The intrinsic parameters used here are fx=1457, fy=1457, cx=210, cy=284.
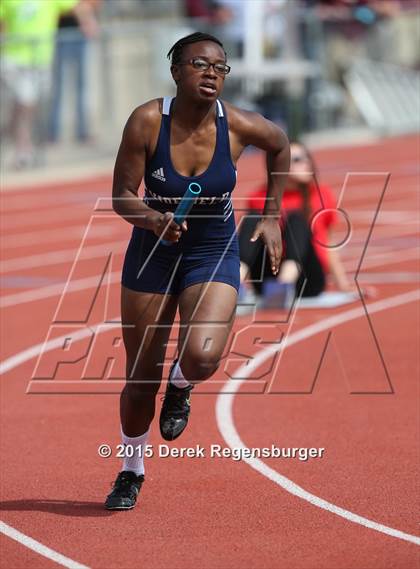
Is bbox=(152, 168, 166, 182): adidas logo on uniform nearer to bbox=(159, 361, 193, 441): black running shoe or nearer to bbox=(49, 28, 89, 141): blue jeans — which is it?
bbox=(159, 361, 193, 441): black running shoe

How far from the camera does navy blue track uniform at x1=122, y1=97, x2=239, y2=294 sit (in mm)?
6008

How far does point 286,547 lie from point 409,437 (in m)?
2.01

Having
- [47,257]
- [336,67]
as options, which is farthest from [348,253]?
[336,67]

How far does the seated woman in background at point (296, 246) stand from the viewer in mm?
11258

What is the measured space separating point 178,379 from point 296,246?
5231 mm

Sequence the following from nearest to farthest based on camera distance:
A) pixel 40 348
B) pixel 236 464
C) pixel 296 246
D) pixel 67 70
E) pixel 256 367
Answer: pixel 236 464 → pixel 256 367 → pixel 40 348 → pixel 296 246 → pixel 67 70

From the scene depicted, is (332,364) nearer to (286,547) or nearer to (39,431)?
(39,431)

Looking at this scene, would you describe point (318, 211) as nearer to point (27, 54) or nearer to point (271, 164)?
point (271, 164)

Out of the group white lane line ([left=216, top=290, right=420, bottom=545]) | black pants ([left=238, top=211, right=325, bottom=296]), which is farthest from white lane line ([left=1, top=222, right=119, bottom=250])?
white lane line ([left=216, top=290, right=420, bottom=545])

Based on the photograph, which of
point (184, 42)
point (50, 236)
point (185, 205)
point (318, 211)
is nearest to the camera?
point (185, 205)

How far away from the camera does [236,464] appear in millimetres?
7129

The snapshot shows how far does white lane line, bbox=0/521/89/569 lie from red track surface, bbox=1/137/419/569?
0.8 inches

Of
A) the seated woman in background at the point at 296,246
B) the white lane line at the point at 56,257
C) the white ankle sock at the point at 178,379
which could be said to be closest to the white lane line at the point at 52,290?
the white lane line at the point at 56,257

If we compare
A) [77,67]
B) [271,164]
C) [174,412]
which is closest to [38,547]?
[174,412]
